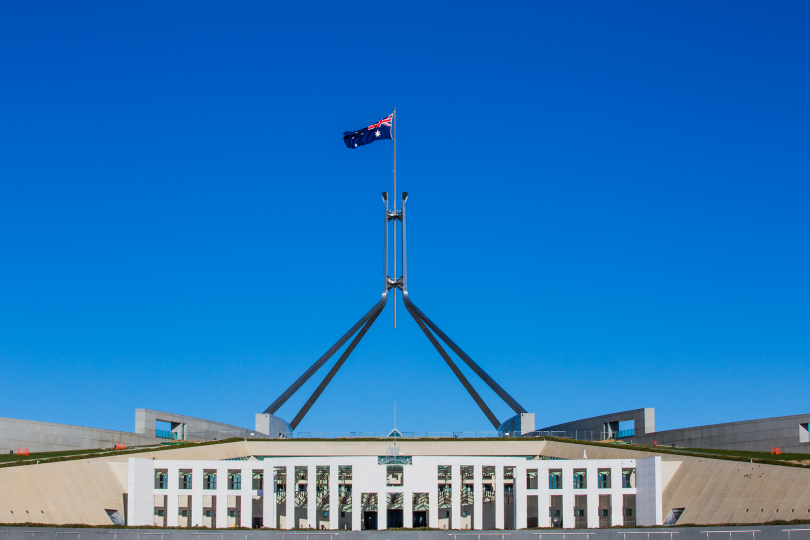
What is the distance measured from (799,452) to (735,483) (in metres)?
6.64

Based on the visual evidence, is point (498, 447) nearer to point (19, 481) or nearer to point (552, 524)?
point (552, 524)

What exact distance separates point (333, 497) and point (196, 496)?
18.8 ft

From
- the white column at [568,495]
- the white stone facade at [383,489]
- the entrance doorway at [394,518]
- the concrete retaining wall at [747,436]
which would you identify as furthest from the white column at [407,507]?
the concrete retaining wall at [747,436]

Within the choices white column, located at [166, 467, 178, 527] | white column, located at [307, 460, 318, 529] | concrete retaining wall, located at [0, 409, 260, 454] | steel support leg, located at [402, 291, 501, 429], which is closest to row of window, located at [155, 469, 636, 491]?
white column, located at [166, 467, 178, 527]

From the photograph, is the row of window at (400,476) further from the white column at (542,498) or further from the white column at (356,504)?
the white column at (356,504)

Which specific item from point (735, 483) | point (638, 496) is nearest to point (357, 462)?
point (638, 496)

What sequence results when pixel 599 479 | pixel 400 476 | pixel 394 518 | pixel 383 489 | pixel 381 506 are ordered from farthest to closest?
pixel 394 518 → pixel 400 476 → pixel 599 479 → pixel 383 489 → pixel 381 506

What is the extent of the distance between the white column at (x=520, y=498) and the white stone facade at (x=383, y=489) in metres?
0.04

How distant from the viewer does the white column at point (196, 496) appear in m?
36.1

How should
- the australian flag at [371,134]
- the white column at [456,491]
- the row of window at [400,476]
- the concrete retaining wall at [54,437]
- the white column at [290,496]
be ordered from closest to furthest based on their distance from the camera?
1. the white column at [290,496]
2. the white column at [456,491]
3. the row of window at [400,476]
4. the concrete retaining wall at [54,437]
5. the australian flag at [371,134]

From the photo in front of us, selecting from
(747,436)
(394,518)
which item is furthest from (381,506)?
(747,436)

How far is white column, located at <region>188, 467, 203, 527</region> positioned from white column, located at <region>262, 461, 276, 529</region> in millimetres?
2647

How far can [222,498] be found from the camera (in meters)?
36.3

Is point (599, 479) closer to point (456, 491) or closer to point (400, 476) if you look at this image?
point (456, 491)
